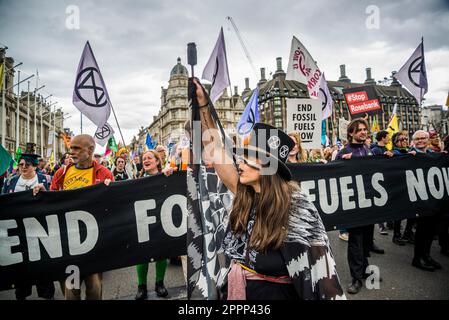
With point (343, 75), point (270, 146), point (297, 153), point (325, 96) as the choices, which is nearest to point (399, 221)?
point (297, 153)

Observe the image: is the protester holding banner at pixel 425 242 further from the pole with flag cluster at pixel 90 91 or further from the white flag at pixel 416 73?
the pole with flag cluster at pixel 90 91

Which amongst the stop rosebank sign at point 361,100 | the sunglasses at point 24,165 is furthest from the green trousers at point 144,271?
the stop rosebank sign at point 361,100

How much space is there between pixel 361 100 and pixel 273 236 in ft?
26.4

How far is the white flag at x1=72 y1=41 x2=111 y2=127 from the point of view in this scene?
13.6 ft

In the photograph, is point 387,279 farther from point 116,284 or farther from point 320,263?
point 116,284

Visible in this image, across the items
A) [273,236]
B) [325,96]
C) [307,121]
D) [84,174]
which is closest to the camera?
[273,236]

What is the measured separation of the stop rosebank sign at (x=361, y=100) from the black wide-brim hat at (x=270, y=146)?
7.29 metres

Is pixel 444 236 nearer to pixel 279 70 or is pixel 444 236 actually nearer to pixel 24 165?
pixel 24 165

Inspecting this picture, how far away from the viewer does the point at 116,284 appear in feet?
13.2

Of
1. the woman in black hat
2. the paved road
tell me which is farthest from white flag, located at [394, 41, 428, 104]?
the woman in black hat

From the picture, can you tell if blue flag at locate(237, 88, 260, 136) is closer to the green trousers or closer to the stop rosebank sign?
the stop rosebank sign

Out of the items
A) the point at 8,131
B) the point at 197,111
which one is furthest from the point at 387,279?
the point at 8,131

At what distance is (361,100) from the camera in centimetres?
811

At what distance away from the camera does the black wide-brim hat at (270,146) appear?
1.66 meters
